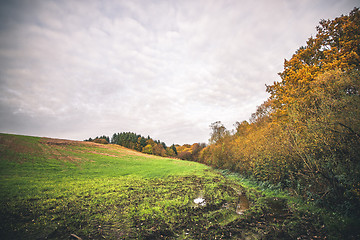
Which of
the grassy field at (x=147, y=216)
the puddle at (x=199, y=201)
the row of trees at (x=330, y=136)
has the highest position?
the row of trees at (x=330, y=136)

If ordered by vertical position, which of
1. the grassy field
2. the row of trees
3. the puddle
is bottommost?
the puddle

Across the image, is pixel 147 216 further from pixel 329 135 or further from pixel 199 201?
pixel 329 135

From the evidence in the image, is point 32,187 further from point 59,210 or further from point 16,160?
point 16,160

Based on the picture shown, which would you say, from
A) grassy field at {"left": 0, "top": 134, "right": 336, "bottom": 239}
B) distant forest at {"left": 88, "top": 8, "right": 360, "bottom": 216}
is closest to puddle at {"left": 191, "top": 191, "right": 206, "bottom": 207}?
grassy field at {"left": 0, "top": 134, "right": 336, "bottom": 239}

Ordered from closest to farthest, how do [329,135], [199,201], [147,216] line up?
[329,135], [147,216], [199,201]

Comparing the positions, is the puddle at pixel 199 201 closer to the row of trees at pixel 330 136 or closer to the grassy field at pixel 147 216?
the grassy field at pixel 147 216

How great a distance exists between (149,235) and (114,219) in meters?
2.61

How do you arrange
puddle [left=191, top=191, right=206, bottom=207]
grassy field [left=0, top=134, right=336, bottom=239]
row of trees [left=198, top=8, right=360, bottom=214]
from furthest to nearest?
1. puddle [left=191, top=191, right=206, bottom=207]
2. row of trees [left=198, top=8, right=360, bottom=214]
3. grassy field [left=0, top=134, right=336, bottom=239]

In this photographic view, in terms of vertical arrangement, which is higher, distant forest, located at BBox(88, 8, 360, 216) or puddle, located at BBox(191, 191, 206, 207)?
distant forest, located at BBox(88, 8, 360, 216)

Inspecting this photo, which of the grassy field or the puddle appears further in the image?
the puddle

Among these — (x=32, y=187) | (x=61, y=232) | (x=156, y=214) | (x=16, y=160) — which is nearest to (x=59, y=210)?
(x=61, y=232)

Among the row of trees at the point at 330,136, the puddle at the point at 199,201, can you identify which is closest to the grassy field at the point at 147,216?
the puddle at the point at 199,201

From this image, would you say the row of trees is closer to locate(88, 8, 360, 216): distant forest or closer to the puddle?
locate(88, 8, 360, 216): distant forest

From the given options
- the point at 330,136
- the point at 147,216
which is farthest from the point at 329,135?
the point at 147,216
